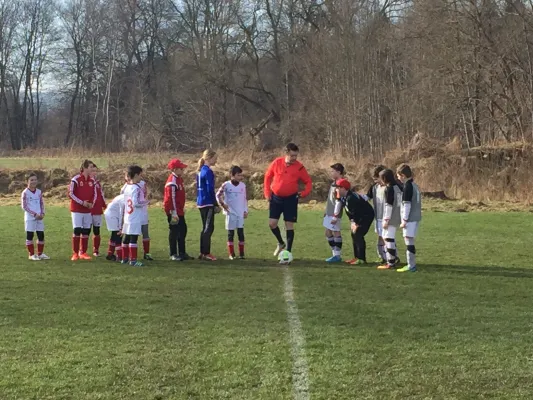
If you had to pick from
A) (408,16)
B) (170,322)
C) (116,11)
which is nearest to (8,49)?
(116,11)

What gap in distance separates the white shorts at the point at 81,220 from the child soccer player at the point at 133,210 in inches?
41.4

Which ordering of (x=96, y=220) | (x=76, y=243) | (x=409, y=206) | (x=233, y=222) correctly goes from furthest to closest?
(x=96, y=220) < (x=76, y=243) < (x=233, y=222) < (x=409, y=206)

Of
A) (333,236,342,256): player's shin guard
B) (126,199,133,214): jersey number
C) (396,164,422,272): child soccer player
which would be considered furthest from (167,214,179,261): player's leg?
(396,164,422,272): child soccer player

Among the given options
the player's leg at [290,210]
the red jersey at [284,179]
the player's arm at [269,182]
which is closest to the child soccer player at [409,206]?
the red jersey at [284,179]

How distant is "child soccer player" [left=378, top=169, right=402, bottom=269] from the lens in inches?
397

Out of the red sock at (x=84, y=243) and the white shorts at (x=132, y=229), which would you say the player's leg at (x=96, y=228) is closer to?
the red sock at (x=84, y=243)

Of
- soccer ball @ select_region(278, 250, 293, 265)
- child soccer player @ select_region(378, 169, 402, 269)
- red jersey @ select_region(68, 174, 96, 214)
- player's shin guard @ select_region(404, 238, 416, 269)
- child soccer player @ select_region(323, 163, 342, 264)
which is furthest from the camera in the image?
red jersey @ select_region(68, 174, 96, 214)

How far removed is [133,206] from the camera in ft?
34.3

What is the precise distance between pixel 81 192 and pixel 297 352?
22.0 ft

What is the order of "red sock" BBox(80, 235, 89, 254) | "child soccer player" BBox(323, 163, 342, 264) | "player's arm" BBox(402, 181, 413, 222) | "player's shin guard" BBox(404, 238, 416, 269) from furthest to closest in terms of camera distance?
"red sock" BBox(80, 235, 89, 254) → "child soccer player" BBox(323, 163, 342, 264) → "player's shin guard" BBox(404, 238, 416, 269) → "player's arm" BBox(402, 181, 413, 222)

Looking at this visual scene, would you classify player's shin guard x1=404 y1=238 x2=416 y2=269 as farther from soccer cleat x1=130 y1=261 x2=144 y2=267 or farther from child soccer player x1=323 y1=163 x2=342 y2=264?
soccer cleat x1=130 y1=261 x2=144 y2=267

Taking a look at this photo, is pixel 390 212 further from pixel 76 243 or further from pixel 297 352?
pixel 76 243

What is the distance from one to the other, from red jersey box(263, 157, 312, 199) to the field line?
2757 millimetres

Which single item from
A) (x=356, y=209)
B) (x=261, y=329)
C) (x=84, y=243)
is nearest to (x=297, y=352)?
(x=261, y=329)
